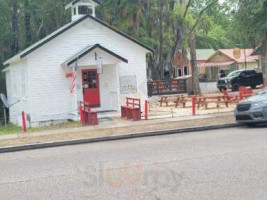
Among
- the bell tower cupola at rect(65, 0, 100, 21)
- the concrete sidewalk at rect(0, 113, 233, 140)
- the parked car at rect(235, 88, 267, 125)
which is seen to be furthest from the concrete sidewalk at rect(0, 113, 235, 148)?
the bell tower cupola at rect(65, 0, 100, 21)

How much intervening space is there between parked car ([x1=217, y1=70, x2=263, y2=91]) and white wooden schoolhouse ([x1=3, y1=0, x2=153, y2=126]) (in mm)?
16888

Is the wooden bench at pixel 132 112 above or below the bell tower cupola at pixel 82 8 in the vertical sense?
below

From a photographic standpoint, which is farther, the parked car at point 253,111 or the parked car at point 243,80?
the parked car at point 243,80

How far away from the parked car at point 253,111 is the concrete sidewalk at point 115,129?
0.97 meters

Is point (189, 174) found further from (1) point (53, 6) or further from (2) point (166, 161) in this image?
(1) point (53, 6)

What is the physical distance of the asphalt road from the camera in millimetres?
7348

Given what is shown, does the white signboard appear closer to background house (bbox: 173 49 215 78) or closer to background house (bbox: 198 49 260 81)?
background house (bbox: 198 49 260 81)

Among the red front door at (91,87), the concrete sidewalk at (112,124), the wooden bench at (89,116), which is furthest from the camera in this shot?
the red front door at (91,87)

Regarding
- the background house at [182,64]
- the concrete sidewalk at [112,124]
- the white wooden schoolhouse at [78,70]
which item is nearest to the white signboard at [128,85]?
the white wooden schoolhouse at [78,70]

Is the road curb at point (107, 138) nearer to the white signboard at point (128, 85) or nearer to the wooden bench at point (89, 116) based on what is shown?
the wooden bench at point (89, 116)

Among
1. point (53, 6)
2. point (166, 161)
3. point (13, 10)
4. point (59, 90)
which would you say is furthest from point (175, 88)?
Answer: point (166, 161)

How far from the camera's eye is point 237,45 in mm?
88688

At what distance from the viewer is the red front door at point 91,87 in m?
24.2

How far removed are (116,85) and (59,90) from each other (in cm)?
294
